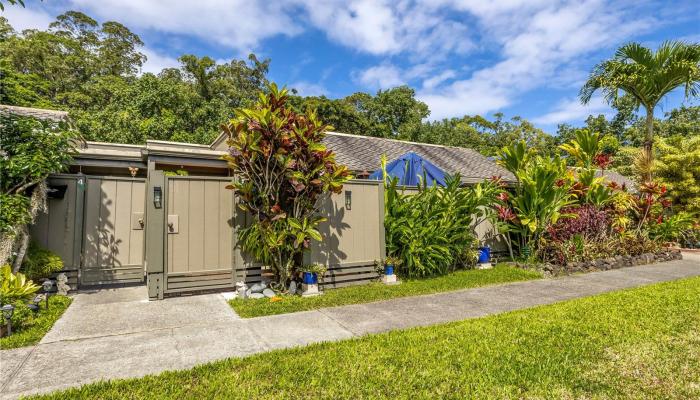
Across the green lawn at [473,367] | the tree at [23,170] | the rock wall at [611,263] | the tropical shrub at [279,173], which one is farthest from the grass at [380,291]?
the tree at [23,170]

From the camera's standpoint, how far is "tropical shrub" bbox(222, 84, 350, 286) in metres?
5.34

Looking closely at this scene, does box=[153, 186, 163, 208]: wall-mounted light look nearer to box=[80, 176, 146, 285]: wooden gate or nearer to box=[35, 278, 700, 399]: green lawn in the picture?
box=[80, 176, 146, 285]: wooden gate

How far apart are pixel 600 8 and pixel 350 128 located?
871 inches

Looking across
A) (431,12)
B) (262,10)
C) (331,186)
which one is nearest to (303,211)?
(331,186)

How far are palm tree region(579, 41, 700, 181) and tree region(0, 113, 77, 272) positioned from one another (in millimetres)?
15471

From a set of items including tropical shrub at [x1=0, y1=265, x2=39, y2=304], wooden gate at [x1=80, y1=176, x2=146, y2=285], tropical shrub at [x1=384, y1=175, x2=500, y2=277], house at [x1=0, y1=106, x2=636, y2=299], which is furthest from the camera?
tropical shrub at [x1=384, y1=175, x2=500, y2=277]

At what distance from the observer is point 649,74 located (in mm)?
11820

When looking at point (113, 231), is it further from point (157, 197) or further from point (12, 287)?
point (12, 287)

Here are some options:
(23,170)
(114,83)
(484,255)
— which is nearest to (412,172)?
(484,255)

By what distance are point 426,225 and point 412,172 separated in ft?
5.63

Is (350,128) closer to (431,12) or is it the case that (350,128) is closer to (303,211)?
(431,12)

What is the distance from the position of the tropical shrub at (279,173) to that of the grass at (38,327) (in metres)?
2.55

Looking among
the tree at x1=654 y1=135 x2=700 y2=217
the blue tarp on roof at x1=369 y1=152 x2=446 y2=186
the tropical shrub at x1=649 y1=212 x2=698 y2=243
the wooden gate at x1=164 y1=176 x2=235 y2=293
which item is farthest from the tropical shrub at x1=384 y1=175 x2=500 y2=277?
the tree at x1=654 y1=135 x2=700 y2=217

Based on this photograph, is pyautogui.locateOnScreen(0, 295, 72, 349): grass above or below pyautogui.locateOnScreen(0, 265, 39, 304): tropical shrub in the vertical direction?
below
